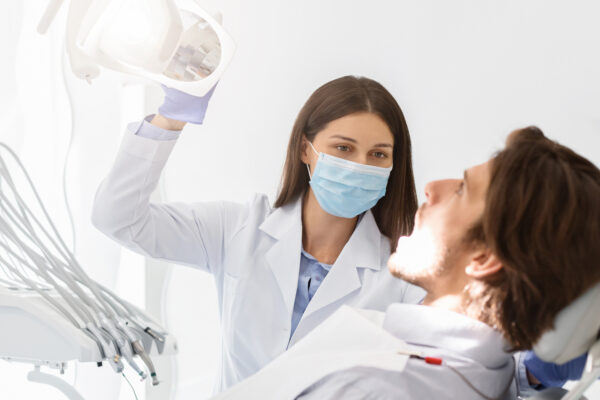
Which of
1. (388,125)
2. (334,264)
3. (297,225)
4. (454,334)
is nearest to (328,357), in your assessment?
(454,334)

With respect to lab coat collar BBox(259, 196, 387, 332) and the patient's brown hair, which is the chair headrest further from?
lab coat collar BBox(259, 196, 387, 332)

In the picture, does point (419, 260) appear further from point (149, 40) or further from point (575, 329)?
point (149, 40)

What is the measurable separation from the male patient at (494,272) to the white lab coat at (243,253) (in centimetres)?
47

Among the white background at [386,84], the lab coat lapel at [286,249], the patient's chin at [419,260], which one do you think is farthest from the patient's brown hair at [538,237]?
the white background at [386,84]

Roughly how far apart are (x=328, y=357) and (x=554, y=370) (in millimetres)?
482

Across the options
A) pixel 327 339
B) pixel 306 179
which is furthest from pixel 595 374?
pixel 306 179

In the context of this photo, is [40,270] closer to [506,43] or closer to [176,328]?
[176,328]

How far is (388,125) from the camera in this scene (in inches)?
75.6

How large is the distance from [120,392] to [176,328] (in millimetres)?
357

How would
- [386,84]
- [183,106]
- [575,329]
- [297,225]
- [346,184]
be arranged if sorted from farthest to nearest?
[386,84]
[297,225]
[346,184]
[183,106]
[575,329]

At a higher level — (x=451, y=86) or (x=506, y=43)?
(x=506, y=43)

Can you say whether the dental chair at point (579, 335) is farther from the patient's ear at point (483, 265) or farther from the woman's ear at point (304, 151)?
the woman's ear at point (304, 151)

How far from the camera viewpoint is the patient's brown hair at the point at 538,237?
1.21 m

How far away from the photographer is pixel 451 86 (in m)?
2.95
